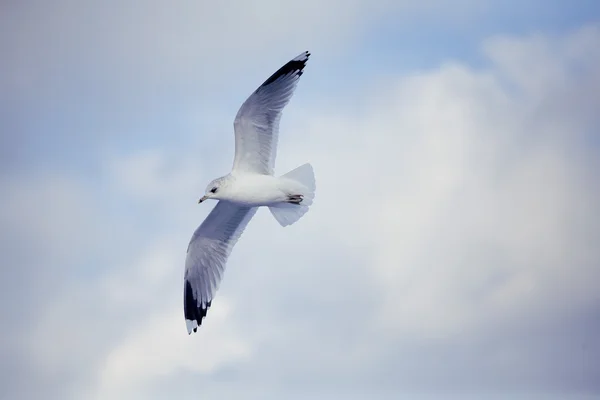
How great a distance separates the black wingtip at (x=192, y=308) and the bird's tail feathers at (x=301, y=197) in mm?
1463

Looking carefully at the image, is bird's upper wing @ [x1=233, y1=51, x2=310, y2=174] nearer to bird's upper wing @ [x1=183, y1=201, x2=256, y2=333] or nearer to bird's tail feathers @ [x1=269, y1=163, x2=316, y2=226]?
bird's tail feathers @ [x1=269, y1=163, x2=316, y2=226]

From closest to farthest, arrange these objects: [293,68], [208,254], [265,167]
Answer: [293,68], [265,167], [208,254]

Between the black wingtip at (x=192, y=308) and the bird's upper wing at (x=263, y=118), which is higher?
the bird's upper wing at (x=263, y=118)

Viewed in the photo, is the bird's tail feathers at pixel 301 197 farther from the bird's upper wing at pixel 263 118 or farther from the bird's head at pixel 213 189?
the bird's head at pixel 213 189

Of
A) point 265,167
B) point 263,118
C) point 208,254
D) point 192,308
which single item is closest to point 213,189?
point 265,167

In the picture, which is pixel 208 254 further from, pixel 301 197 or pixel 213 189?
pixel 301 197

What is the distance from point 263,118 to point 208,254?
1.69m

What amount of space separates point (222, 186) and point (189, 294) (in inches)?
67.6

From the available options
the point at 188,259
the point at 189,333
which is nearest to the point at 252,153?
the point at 188,259

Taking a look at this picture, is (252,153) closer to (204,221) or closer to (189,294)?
(204,221)

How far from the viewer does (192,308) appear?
29.6ft

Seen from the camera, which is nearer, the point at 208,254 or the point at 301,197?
the point at 301,197

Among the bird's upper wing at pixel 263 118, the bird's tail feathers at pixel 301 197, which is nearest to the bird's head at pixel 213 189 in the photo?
the bird's upper wing at pixel 263 118

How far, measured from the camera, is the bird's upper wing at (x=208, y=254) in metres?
8.61
